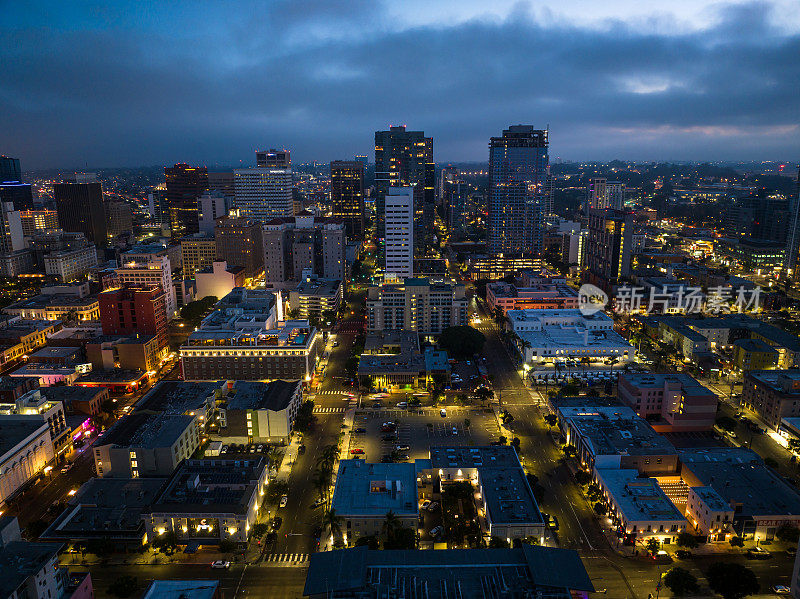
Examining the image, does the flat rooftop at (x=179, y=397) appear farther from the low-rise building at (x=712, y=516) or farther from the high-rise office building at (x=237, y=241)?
the high-rise office building at (x=237, y=241)

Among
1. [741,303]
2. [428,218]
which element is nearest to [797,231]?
[741,303]

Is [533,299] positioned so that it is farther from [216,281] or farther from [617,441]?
[216,281]

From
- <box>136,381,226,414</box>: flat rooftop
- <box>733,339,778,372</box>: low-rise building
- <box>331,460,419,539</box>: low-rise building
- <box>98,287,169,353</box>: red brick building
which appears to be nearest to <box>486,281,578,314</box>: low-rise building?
<box>733,339,778,372</box>: low-rise building

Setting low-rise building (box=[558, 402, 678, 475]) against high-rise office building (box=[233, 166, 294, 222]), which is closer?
low-rise building (box=[558, 402, 678, 475])

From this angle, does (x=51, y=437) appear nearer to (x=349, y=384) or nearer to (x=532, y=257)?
(x=349, y=384)

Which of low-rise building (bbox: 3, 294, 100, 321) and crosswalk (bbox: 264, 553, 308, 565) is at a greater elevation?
low-rise building (bbox: 3, 294, 100, 321)

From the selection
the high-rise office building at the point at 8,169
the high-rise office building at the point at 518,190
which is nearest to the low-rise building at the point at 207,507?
the high-rise office building at the point at 518,190

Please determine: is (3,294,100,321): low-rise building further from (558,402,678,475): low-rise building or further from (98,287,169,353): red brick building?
(558,402,678,475): low-rise building

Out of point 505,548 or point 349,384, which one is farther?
point 349,384

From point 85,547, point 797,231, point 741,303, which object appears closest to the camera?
point 85,547
